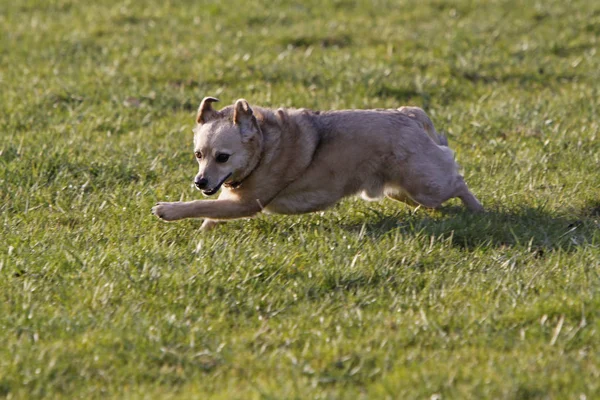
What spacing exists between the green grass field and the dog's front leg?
0.12 m

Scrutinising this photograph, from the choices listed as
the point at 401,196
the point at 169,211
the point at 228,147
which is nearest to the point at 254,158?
the point at 228,147

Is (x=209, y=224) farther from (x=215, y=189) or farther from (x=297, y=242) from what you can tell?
(x=297, y=242)

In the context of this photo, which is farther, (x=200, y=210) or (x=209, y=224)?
(x=209, y=224)

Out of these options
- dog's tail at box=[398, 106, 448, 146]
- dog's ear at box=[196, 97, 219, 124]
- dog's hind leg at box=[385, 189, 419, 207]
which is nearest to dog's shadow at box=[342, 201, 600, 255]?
dog's hind leg at box=[385, 189, 419, 207]

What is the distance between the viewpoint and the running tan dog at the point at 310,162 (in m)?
6.03

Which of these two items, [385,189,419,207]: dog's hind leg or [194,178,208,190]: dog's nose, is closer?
[194,178,208,190]: dog's nose

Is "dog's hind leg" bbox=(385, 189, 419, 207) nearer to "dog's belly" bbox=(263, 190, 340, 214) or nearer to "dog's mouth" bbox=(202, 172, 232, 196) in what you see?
"dog's belly" bbox=(263, 190, 340, 214)

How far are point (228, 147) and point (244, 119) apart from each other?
8.7 inches

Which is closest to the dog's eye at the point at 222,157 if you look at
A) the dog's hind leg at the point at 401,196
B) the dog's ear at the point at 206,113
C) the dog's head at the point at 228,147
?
the dog's head at the point at 228,147

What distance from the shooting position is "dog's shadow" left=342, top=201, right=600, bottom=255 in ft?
18.8

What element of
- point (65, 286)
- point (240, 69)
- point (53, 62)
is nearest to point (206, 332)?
point (65, 286)

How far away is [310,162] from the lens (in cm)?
623

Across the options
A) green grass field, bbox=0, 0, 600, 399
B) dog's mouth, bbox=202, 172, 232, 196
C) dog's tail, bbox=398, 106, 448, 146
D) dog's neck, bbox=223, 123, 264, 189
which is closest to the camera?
green grass field, bbox=0, 0, 600, 399

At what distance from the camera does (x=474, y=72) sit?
10.0m
